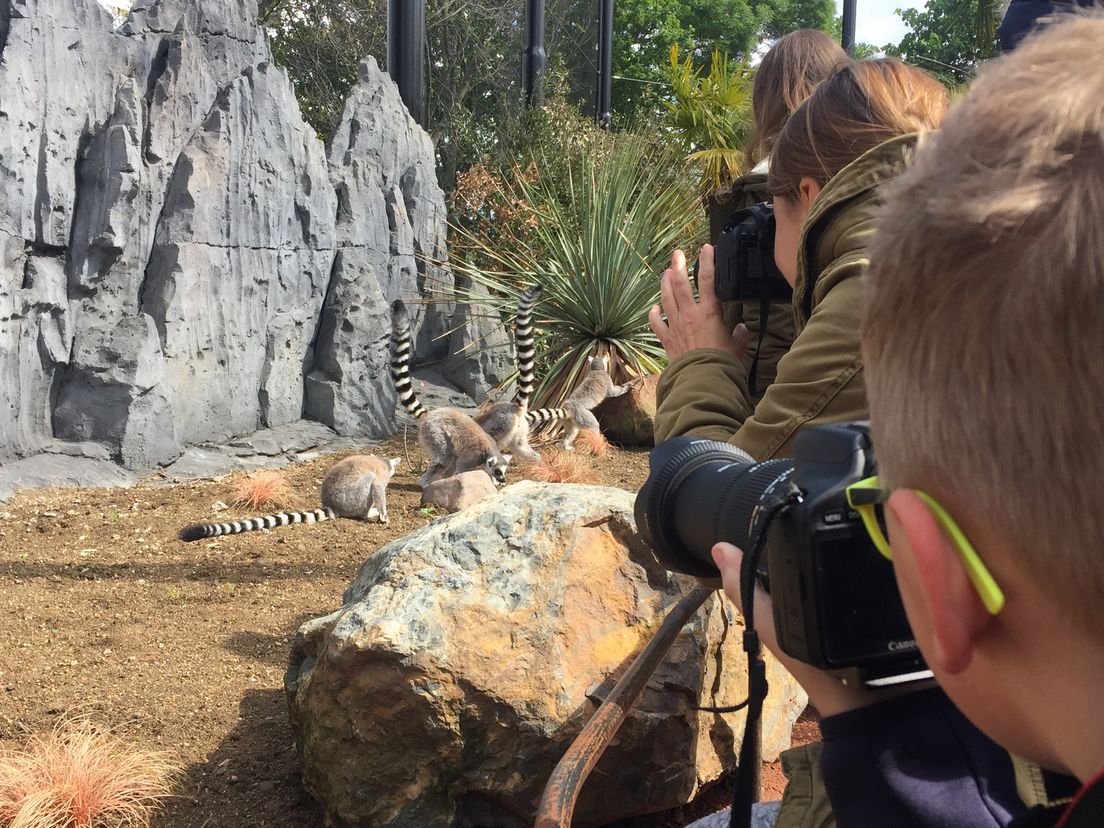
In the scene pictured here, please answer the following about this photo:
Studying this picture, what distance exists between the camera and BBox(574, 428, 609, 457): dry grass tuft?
8.52m

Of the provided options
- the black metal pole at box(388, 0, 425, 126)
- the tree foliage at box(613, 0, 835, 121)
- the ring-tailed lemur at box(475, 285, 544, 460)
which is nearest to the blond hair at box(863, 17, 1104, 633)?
the ring-tailed lemur at box(475, 285, 544, 460)

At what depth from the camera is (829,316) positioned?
56.7 inches

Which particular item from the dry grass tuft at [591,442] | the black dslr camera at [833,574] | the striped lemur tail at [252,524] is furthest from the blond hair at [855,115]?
the dry grass tuft at [591,442]

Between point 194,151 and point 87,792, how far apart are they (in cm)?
644

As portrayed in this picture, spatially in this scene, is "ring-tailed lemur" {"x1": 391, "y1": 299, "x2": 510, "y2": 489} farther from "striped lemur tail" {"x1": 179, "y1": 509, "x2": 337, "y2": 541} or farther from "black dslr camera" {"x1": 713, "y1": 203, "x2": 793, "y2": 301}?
"black dslr camera" {"x1": 713, "y1": 203, "x2": 793, "y2": 301}

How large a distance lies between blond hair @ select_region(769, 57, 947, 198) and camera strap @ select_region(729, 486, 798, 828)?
82 cm

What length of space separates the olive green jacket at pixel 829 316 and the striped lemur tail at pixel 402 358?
695 centimetres

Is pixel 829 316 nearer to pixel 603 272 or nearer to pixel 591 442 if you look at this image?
pixel 591 442

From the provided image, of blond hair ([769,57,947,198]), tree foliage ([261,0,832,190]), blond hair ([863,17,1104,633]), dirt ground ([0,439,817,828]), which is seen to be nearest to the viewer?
blond hair ([863,17,1104,633])

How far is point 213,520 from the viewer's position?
6414 mm

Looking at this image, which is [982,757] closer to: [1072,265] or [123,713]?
[1072,265]

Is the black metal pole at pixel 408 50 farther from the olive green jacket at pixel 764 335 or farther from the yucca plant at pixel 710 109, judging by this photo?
the olive green jacket at pixel 764 335

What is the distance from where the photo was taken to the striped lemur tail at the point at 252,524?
576 centimetres

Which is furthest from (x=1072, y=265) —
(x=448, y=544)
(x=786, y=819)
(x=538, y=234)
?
(x=538, y=234)
